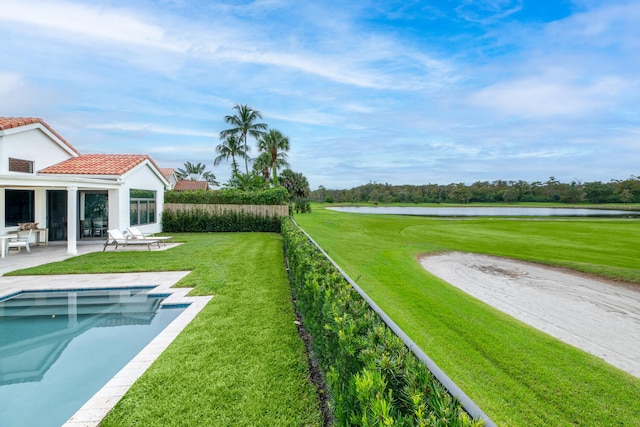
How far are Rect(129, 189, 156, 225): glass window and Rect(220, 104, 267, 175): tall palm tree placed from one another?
17818 millimetres

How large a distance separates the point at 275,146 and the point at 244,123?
4533 millimetres

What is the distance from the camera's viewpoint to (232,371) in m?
3.64

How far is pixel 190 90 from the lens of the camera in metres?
19.3

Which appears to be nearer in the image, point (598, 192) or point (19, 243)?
point (19, 243)

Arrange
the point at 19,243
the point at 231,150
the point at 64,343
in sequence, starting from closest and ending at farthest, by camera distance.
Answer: the point at 64,343
the point at 19,243
the point at 231,150

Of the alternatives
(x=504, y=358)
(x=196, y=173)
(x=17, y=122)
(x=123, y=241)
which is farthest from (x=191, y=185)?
(x=504, y=358)

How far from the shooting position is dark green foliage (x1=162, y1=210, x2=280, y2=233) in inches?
727

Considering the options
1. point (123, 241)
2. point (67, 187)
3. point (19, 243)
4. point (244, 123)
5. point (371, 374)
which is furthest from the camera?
point (244, 123)

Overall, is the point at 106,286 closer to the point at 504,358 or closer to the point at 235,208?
the point at 504,358

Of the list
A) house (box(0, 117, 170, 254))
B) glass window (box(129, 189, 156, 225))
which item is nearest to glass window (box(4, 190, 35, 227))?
house (box(0, 117, 170, 254))

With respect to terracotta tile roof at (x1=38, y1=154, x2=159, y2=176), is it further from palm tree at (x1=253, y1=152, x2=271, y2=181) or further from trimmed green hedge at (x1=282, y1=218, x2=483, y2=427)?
palm tree at (x1=253, y1=152, x2=271, y2=181)

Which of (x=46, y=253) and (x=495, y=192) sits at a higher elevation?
(x=495, y=192)

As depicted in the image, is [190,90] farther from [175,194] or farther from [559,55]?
[559,55]

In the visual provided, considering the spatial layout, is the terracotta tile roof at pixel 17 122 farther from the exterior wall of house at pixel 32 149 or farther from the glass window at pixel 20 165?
the glass window at pixel 20 165
